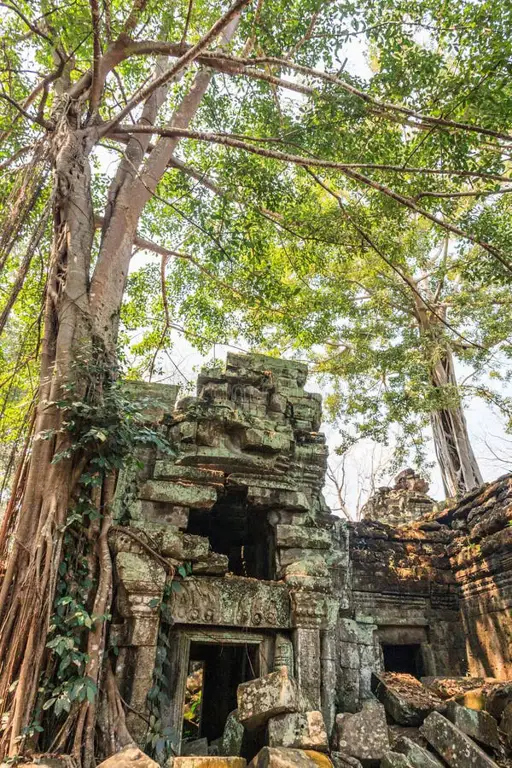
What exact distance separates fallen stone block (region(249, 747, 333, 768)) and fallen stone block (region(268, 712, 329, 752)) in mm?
139

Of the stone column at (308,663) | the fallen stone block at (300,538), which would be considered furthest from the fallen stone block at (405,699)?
the fallen stone block at (300,538)

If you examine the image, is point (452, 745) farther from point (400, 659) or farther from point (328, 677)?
point (400, 659)

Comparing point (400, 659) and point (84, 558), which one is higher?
point (84, 558)

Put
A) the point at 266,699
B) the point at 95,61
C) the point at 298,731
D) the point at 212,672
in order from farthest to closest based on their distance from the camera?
the point at 212,672, the point at 95,61, the point at 266,699, the point at 298,731

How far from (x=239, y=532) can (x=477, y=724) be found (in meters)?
3.00

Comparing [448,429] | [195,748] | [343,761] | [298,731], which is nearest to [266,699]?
[298,731]

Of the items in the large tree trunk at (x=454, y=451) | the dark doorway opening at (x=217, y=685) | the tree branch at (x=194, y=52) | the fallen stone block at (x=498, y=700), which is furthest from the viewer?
the large tree trunk at (x=454, y=451)

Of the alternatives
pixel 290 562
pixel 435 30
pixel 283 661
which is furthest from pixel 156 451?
pixel 435 30

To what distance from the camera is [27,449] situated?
4043 mm

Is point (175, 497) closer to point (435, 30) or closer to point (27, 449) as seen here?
point (27, 449)

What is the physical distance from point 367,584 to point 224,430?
289 centimetres

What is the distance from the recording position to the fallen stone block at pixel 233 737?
354cm

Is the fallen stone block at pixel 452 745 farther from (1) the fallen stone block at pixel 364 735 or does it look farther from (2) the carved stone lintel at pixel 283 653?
(2) the carved stone lintel at pixel 283 653

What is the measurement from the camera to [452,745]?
11.3ft
